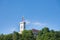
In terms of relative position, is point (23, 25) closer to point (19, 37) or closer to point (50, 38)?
point (19, 37)

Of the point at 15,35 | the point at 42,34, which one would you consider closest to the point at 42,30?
the point at 42,34

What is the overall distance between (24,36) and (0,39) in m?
5.07

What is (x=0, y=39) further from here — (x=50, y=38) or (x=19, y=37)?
(x=50, y=38)

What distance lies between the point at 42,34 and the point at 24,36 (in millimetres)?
4997

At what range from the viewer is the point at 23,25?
A: 79.4 meters

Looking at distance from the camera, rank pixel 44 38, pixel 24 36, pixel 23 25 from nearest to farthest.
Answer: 1. pixel 44 38
2. pixel 24 36
3. pixel 23 25

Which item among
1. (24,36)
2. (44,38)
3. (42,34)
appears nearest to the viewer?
(44,38)

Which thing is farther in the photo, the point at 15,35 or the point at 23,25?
the point at 23,25

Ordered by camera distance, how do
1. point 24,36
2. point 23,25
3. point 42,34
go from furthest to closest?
point 23,25
point 24,36
point 42,34

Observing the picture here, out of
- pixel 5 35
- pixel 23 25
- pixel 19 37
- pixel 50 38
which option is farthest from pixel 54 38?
pixel 23 25

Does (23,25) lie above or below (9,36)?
above

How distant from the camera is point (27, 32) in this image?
59125mm

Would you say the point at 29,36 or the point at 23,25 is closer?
the point at 29,36

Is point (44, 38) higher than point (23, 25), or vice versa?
point (23, 25)
